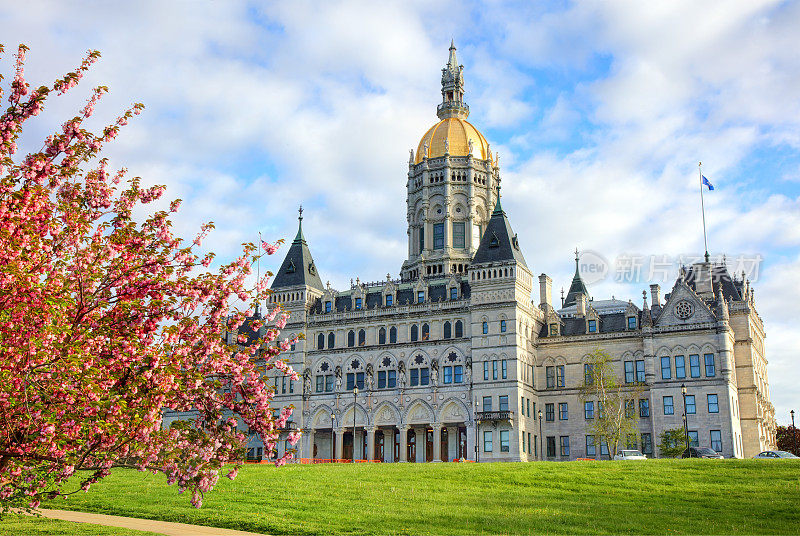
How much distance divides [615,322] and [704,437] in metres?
14.0

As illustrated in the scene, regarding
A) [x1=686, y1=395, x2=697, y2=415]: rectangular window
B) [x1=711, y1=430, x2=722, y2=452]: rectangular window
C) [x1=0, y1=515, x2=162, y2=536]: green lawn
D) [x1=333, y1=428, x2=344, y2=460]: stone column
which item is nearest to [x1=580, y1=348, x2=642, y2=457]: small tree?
[x1=686, y1=395, x2=697, y2=415]: rectangular window

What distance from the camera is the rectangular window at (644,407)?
74.8 m

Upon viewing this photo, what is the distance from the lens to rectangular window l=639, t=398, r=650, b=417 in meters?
74.8

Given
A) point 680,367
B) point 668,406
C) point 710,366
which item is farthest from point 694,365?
point 668,406

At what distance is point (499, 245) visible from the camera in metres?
80.4

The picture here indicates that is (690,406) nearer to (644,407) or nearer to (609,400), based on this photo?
(644,407)

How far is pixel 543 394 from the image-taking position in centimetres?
8025

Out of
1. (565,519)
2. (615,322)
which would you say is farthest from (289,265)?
(565,519)

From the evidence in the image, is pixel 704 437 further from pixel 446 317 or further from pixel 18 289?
pixel 18 289

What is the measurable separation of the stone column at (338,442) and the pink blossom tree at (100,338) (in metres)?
62.9

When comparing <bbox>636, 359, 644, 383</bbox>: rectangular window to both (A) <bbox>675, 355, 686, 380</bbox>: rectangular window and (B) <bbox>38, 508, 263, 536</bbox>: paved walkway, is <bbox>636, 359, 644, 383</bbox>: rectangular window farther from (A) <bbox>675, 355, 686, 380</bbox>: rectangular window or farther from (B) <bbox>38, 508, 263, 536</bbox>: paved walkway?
(B) <bbox>38, 508, 263, 536</bbox>: paved walkway

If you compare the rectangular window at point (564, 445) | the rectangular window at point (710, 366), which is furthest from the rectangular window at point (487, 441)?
the rectangular window at point (710, 366)

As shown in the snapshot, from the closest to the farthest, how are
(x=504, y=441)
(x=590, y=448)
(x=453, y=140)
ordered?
(x=504, y=441) < (x=590, y=448) < (x=453, y=140)

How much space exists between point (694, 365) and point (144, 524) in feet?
185
